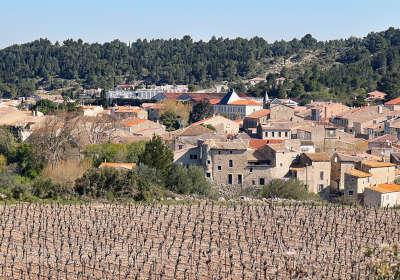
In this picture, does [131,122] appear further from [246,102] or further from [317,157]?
[246,102]

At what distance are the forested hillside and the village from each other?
1186cm

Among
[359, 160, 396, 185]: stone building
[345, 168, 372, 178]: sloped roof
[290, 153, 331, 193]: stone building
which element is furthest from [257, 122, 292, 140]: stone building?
[345, 168, 372, 178]: sloped roof

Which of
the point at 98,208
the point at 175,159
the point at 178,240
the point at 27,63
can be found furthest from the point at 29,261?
the point at 27,63

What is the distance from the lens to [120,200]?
1041 inches

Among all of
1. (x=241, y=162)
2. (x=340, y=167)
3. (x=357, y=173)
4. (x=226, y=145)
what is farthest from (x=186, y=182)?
(x=340, y=167)

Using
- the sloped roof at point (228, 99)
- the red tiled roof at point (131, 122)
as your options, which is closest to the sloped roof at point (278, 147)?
the red tiled roof at point (131, 122)

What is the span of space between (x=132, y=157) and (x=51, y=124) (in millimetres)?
8648

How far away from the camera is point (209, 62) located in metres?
110

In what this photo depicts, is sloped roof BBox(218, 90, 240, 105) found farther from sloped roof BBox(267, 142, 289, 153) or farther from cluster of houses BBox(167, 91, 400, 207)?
sloped roof BBox(267, 142, 289, 153)

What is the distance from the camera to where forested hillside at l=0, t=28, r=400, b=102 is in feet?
276

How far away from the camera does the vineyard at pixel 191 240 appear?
17078mm

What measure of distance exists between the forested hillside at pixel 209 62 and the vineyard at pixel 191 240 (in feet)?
181

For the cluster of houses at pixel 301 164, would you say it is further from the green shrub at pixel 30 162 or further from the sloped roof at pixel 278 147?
the green shrub at pixel 30 162

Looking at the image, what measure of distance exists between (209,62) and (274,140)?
70.0 metres
